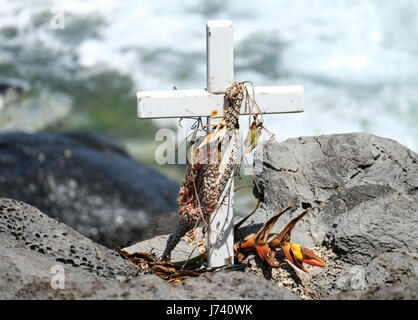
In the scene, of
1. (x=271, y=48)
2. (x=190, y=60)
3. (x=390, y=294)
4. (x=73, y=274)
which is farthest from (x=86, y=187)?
(x=271, y=48)

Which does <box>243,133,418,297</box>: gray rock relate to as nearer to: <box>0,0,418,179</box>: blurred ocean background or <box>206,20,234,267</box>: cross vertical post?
<box>206,20,234,267</box>: cross vertical post

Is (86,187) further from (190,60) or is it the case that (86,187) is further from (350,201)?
(190,60)

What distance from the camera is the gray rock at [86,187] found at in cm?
552

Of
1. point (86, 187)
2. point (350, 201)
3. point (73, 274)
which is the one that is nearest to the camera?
point (73, 274)

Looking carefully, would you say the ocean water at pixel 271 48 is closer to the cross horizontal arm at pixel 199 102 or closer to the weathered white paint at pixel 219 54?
the cross horizontal arm at pixel 199 102

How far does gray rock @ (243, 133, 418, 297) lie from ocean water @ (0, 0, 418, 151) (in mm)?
5345

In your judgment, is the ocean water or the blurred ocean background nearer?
the ocean water

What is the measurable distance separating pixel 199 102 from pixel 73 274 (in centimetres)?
103

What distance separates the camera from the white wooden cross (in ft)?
9.51

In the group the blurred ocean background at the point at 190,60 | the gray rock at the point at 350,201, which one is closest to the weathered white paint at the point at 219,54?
the gray rock at the point at 350,201

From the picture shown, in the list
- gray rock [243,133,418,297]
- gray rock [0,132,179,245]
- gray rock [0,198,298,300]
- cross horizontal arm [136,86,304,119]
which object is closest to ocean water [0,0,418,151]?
gray rock [0,132,179,245]

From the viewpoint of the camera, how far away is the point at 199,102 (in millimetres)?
2941

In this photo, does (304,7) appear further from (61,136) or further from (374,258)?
(374,258)
